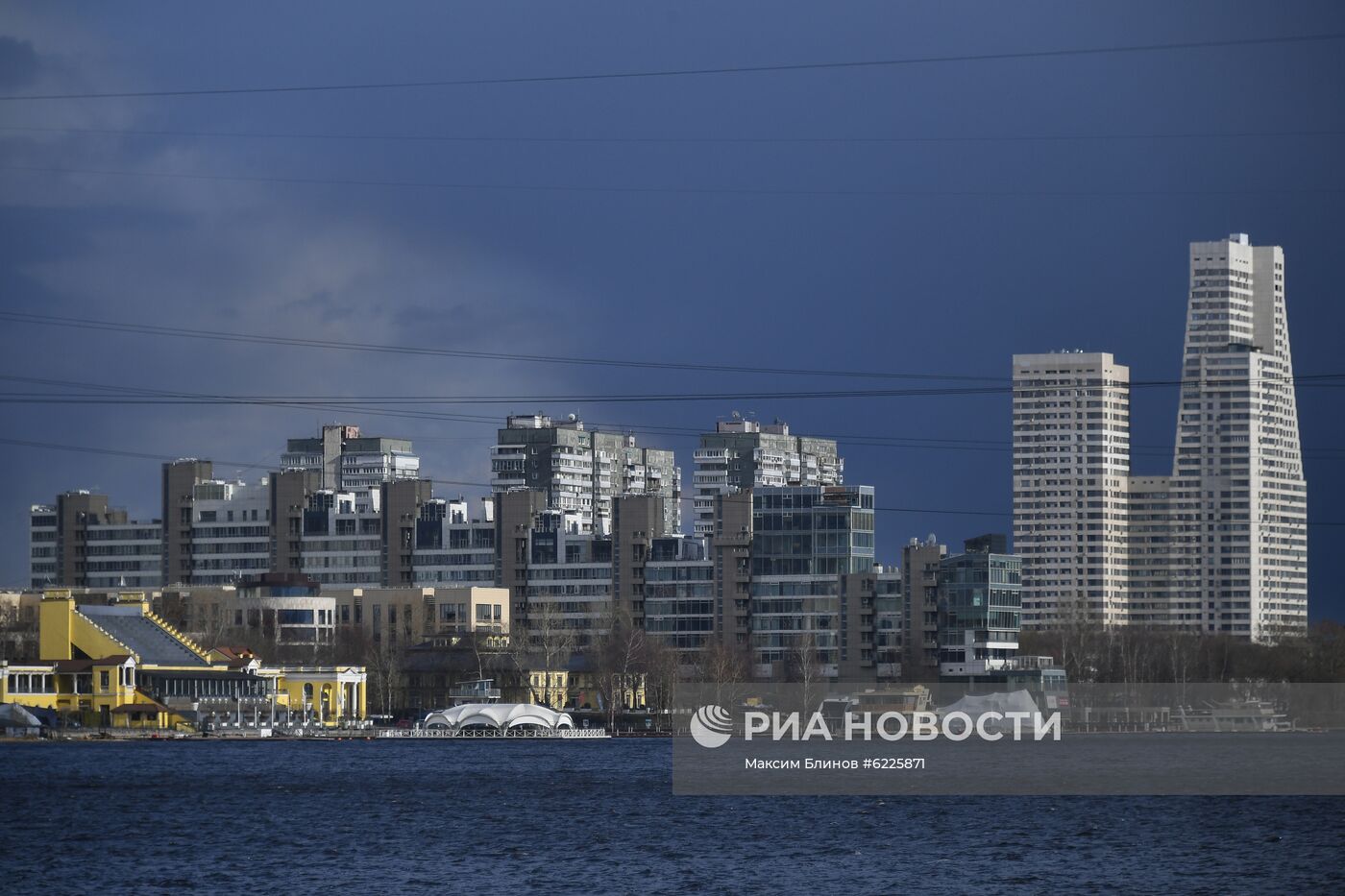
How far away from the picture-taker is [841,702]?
16650 centimetres

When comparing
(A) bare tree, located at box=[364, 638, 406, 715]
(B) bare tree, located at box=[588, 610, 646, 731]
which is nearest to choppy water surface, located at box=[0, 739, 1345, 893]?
(B) bare tree, located at box=[588, 610, 646, 731]

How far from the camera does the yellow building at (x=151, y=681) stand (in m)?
161

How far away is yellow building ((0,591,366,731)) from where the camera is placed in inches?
6353

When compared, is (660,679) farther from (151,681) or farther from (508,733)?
(151,681)

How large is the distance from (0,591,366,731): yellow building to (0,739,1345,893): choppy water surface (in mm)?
45211

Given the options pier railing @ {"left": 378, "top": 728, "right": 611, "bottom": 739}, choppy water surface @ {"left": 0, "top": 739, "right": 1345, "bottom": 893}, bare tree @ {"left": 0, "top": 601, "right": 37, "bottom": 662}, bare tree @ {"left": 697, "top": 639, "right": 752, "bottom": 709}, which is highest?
bare tree @ {"left": 0, "top": 601, "right": 37, "bottom": 662}

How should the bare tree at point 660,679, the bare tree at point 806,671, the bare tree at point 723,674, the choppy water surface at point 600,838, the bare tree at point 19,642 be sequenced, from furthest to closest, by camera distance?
1. the bare tree at point 660,679
2. the bare tree at point 19,642
3. the bare tree at point 806,671
4. the bare tree at point 723,674
5. the choppy water surface at point 600,838

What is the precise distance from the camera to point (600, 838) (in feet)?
251

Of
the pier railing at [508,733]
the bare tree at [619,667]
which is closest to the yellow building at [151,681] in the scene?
the pier railing at [508,733]

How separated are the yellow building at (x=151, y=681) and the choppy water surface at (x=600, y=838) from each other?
45211 mm

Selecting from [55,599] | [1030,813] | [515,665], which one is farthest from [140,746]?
[1030,813]

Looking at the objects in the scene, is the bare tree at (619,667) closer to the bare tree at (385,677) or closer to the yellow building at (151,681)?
the bare tree at (385,677)

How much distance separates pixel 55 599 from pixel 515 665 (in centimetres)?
3916

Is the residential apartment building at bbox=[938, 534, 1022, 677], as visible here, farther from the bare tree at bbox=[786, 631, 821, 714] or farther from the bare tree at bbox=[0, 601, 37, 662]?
the bare tree at bbox=[0, 601, 37, 662]
